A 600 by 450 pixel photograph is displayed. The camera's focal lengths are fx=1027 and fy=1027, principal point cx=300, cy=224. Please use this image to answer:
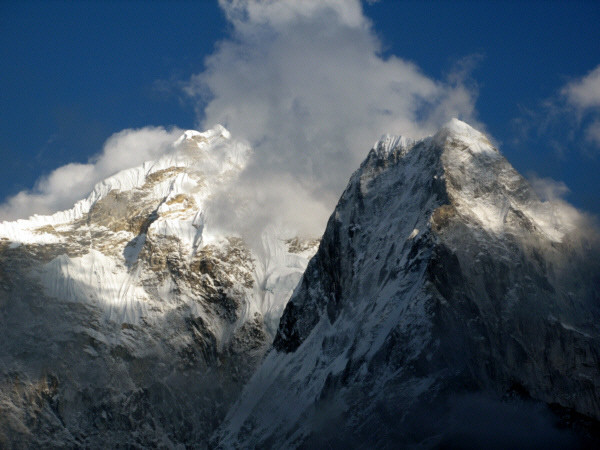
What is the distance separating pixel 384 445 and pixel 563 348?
28.7 meters

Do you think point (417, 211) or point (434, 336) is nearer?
point (434, 336)

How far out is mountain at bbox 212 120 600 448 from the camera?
141 metres

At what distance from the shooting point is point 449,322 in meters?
146

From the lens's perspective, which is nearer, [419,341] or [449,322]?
[449,322]

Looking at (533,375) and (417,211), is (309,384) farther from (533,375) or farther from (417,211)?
(533,375)

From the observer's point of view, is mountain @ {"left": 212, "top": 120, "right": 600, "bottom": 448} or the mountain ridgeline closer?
mountain @ {"left": 212, "top": 120, "right": 600, "bottom": 448}

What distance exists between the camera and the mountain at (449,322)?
462 ft

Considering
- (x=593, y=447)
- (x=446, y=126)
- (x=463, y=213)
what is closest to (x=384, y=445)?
(x=593, y=447)

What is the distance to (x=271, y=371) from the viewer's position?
7854 inches

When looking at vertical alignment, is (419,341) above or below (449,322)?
below

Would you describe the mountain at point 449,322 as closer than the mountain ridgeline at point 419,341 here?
Yes

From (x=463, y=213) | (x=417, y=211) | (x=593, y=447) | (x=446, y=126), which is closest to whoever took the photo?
(x=593, y=447)

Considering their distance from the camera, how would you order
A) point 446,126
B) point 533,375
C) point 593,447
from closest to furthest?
point 593,447 < point 533,375 < point 446,126

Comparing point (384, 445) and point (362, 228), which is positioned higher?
point (362, 228)
